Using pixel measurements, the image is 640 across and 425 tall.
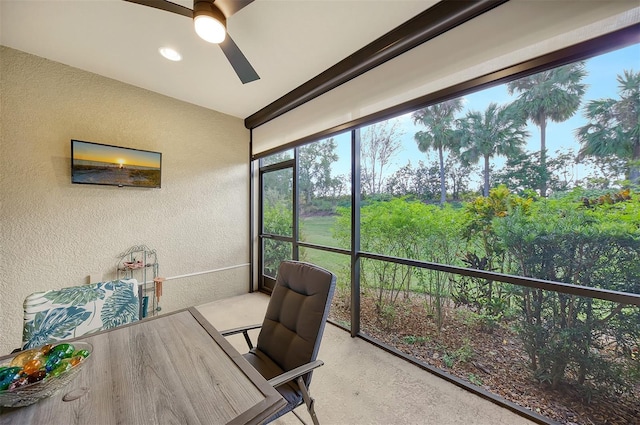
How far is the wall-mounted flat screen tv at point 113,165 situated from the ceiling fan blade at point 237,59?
1.92m

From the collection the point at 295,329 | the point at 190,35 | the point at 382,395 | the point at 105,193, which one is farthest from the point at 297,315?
the point at 105,193

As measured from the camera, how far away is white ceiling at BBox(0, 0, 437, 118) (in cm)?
172

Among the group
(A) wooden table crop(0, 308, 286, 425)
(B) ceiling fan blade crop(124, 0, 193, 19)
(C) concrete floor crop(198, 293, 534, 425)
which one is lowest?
(C) concrete floor crop(198, 293, 534, 425)

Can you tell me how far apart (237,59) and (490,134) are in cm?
191

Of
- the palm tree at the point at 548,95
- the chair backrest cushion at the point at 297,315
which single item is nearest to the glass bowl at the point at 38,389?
the chair backrest cushion at the point at 297,315

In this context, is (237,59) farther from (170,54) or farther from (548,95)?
(548,95)

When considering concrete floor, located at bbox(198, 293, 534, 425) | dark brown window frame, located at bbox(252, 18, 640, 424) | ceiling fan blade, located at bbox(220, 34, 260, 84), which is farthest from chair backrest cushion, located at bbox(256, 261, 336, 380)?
ceiling fan blade, located at bbox(220, 34, 260, 84)

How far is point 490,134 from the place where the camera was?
5.82 feet

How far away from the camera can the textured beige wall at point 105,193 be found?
2230 millimetres

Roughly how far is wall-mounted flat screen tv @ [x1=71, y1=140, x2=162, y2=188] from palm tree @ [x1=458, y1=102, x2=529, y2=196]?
3381 mm

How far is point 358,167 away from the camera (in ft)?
8.43

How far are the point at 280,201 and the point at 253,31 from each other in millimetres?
2180

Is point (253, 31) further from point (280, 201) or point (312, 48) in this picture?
point (280, 201)

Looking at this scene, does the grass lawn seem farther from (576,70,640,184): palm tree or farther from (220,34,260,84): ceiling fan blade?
(576,70,640,184): palm tree
